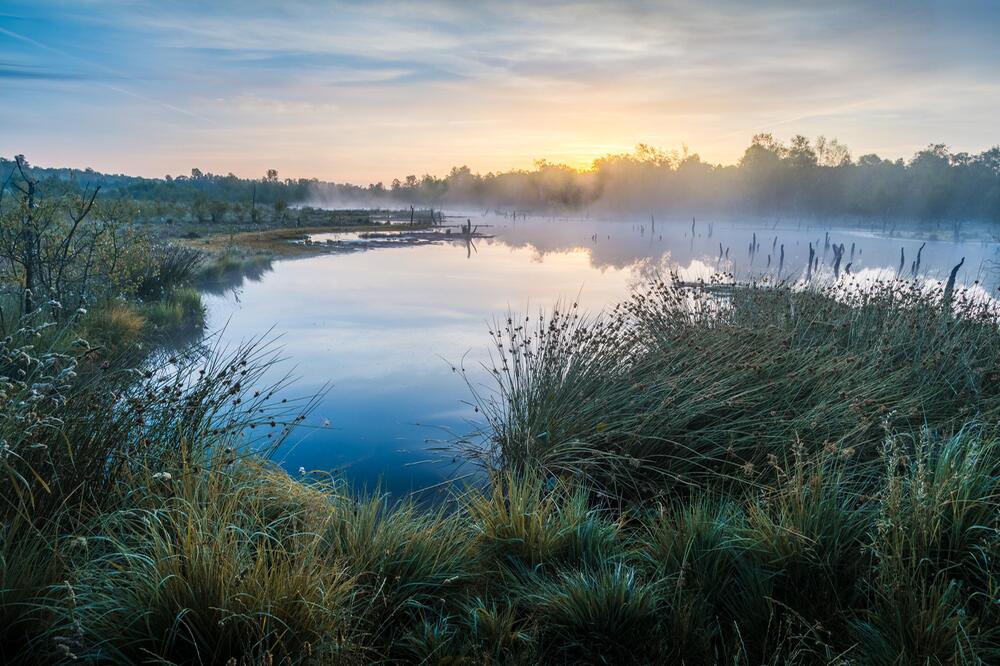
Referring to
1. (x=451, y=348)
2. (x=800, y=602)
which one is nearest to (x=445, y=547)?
(x=800, y=602)

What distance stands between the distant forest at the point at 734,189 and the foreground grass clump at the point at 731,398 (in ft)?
85.4

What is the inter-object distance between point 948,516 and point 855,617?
0.84 metres

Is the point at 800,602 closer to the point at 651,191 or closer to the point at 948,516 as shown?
the point at 948,516

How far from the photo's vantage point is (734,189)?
8550 cm

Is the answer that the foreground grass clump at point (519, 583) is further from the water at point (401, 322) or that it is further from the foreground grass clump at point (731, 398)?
the water at point (401, 322)

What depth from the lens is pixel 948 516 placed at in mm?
3035

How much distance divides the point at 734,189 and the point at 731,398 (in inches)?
3526

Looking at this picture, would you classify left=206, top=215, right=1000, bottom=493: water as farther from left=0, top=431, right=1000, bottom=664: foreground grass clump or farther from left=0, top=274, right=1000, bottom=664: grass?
left=0, top=431, right=1000, bottom=664: foreground grass clump

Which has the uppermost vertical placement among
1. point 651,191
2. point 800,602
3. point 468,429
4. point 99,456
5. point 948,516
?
point 651,191

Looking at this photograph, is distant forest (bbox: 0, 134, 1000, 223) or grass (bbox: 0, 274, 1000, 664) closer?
grass (bbox: 0, 274, 1000, 664)

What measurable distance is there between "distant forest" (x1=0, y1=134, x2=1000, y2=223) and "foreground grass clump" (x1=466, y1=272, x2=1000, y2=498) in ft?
85.4

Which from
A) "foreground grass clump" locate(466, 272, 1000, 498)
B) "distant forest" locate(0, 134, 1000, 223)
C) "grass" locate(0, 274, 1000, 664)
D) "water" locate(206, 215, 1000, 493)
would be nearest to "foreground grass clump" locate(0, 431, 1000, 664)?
"grass" locate(0, 274, 1000, 664)

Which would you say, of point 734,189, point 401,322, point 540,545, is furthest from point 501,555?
point 734,189

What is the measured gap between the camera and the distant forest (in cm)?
5681
